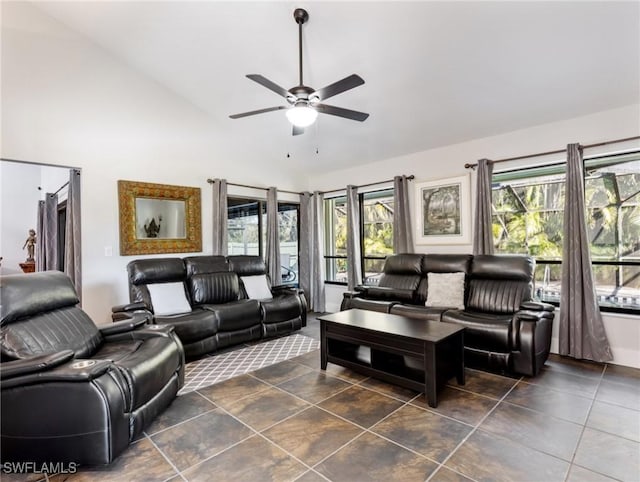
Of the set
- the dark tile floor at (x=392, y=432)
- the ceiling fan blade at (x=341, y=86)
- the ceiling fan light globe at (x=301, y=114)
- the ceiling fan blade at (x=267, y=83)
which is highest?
the ceiling fan blade at (x=267, y=83)

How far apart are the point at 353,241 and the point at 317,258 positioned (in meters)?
0.85

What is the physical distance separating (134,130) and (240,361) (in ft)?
10.7

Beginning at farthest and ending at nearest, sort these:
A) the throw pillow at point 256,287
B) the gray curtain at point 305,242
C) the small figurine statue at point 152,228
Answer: the gray curtain at point 305,242 < the throw pillow at point 256,287 < the small figurine statue at point 152,228

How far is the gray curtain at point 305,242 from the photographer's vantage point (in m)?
6.21

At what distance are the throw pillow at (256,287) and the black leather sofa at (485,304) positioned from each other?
1233 mm

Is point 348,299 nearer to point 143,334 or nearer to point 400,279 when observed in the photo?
point 400,279

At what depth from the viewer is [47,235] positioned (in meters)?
4.88

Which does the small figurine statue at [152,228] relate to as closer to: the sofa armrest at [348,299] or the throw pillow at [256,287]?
the throw pillow at [256,287]

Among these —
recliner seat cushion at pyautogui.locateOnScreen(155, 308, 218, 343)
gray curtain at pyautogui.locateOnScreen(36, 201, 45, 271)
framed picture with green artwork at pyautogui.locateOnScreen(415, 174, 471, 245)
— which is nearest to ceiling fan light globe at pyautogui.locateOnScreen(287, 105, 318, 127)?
recliner seat cushion at pyautogui.locateOnScreen(155, 308, 218, 343)

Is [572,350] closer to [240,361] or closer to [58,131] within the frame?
[240,361]

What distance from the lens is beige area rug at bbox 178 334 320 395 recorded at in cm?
319

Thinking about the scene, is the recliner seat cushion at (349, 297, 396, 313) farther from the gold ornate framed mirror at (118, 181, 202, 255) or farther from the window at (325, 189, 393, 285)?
the gold ornate framed mirror at (118, 181, 202, 255)

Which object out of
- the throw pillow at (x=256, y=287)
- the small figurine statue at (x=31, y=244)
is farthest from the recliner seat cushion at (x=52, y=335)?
the small figurine statue at (x=31, y=244)

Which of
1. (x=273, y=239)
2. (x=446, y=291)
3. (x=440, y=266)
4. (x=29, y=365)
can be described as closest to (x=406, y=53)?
(x=440, y=266)
